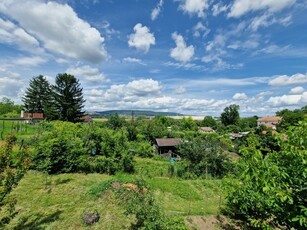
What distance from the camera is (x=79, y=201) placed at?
30.7 feet

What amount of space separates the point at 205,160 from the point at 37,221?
12.8 meters

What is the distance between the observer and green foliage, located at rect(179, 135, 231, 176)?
16406mm

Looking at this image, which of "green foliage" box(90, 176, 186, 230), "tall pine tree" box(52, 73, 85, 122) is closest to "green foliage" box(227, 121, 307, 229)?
"green foliage" box(90, 176, 186, 230)

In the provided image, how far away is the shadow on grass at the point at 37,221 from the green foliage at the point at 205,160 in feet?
37.2

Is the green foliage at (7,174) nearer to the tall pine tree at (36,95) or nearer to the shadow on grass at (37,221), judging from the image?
the shadow on grass at (37,221)

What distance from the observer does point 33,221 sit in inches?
295

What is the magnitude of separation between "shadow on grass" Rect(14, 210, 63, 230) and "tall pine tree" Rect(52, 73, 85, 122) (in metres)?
31.1

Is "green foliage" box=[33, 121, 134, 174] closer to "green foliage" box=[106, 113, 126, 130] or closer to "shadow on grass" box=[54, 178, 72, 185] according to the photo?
"shadow on grass" box=[54, 178, 72, 185]

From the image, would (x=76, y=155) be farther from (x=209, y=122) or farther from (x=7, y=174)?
(x=209, y=122)

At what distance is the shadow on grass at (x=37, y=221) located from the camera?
7093mm

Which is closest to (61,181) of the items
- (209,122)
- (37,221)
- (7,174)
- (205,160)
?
(37,221)

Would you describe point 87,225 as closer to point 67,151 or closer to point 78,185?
point 78,185

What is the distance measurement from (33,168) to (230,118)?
2526 inches

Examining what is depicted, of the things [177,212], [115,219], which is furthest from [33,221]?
[177,212]
